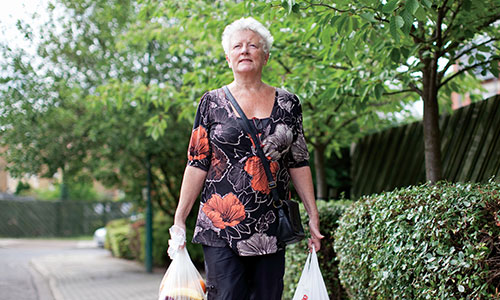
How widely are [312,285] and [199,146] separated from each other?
97 centimetres

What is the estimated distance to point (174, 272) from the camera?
2.69 m

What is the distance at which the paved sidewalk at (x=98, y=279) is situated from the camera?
27.6 ft

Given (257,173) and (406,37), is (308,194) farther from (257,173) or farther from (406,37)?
(406,37)

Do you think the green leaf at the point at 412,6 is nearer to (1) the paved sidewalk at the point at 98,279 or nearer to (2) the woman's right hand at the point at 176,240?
(2) the woman's right hand at the point at 176,240

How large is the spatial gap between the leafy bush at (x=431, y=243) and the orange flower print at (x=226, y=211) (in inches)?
43.1

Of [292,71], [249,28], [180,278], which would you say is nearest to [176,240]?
[180,278]

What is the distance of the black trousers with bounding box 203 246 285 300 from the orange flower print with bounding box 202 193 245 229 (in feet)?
0.44

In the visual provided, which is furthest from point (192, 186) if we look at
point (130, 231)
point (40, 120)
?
point (130, 231)

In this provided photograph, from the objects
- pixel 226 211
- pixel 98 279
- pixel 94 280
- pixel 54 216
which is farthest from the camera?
pixel 54 216

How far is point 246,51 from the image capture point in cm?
280

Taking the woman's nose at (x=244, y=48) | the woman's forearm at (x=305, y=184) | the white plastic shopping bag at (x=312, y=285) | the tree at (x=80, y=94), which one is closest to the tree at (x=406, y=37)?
the woman's nose at (x=244, y=48)

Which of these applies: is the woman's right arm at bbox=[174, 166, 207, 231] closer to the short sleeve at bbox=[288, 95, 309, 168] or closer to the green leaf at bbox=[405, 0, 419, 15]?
the short sleeve at bbox=[288, 95, 309, 168]

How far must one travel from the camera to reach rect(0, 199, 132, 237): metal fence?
2716cm

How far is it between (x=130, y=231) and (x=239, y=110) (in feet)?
40.2
